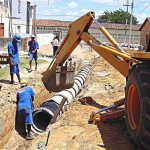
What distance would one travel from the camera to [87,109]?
857 cm

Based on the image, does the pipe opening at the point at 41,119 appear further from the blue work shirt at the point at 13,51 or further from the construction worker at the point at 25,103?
the blue work shirt at the point at 13,51

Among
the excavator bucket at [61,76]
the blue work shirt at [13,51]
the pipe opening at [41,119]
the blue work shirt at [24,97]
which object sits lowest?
the pipe opening at [41,119]

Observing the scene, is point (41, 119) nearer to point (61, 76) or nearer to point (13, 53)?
point (61, 76)

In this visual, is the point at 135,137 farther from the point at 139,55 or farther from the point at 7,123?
the point at 7,123

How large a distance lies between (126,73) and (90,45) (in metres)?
1.33

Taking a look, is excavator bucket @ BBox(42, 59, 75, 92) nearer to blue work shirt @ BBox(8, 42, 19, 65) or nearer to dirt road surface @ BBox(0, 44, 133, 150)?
dirt road surface @ BBox(0, 44, 133, 150)

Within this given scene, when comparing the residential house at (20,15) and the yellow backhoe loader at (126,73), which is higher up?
the residential house at (20,15)

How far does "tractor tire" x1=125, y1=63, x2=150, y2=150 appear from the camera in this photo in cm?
452

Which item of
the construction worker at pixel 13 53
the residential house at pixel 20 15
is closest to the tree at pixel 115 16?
the residential house at pixel 20 15

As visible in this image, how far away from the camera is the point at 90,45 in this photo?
298 inches

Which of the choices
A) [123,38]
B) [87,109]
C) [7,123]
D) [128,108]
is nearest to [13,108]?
[7,123]

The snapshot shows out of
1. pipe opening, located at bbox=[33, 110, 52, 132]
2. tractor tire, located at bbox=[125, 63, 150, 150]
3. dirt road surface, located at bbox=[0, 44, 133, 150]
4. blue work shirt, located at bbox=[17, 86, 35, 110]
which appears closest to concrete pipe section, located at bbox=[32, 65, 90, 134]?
pipe opening, located at bbox=[33, 110, 52, 132]

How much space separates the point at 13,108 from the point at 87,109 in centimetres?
233

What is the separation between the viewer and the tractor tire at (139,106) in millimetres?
4520
